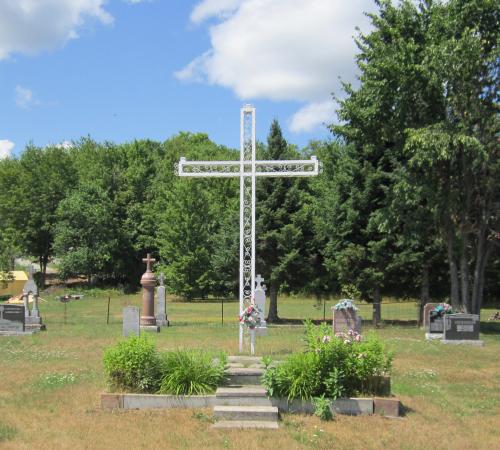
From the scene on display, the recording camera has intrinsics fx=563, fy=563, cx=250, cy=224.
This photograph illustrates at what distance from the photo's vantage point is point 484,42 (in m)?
19.5

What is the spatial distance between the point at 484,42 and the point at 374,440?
54.0 ft

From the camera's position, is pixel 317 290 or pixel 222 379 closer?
pixel 222 379

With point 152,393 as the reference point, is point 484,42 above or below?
above

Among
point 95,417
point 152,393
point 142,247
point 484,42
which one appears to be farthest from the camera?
point 142,247

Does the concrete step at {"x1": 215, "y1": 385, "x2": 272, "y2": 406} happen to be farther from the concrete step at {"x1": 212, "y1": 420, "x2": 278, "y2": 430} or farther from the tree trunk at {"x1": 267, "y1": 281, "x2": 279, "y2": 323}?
the tree trunk at {"x1": 267, "y1": 281, "x2": 279, "y2": 323}

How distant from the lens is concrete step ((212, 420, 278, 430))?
25.4 ft

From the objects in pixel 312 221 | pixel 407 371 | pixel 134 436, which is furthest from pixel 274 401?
pixel 312 221

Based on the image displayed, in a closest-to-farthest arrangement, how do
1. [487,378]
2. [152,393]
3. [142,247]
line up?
[152,393] → [487,378] → [142,247]

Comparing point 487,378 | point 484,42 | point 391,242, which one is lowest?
point 487,378

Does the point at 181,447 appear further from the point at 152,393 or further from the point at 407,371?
the point at 407,371

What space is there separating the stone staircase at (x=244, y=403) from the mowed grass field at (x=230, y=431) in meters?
0.23

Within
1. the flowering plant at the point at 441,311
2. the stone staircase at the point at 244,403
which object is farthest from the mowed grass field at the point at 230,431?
the flowering plant at the point at 441,311

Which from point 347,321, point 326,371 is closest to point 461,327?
point 347,321

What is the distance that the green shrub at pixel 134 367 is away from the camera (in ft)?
28.8
